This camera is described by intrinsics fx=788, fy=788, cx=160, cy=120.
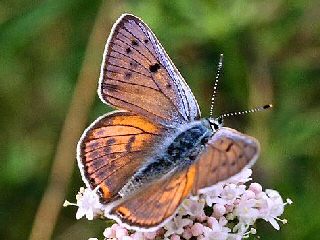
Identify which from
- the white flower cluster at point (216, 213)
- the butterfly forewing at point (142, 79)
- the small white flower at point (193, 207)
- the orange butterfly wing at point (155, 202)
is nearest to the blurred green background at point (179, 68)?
the white flower cluster at point (216, 213)

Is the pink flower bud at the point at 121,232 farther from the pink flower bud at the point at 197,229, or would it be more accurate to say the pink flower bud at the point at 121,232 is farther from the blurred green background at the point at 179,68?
the blurred green background at the point at 179,68

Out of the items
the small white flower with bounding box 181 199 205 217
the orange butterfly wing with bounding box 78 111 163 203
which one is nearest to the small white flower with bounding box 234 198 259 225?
the small white flower with bounding box 181 199 205 217

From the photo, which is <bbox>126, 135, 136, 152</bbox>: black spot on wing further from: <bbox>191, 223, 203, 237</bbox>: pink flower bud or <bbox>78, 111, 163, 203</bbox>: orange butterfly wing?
<bbox>191, 223, 203, 237</bbox>: pink flower bud

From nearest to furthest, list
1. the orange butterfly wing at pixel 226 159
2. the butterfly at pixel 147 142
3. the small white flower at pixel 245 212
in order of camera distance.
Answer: the orange butterfly wing at pixel 226 159 < the butterfly at pixel 147 142 < the small white flower at pixel 245 212

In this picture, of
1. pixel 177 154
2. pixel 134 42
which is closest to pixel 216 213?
pixel 177 154

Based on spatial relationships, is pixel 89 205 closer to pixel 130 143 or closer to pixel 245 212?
pixel 130 143

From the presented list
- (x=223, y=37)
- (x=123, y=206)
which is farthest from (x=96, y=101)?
(x=123, y=206)

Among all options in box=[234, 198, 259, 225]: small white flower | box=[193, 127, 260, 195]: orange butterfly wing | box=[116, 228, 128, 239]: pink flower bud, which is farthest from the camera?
box=[234, 198, 259, 225]: small white flower
